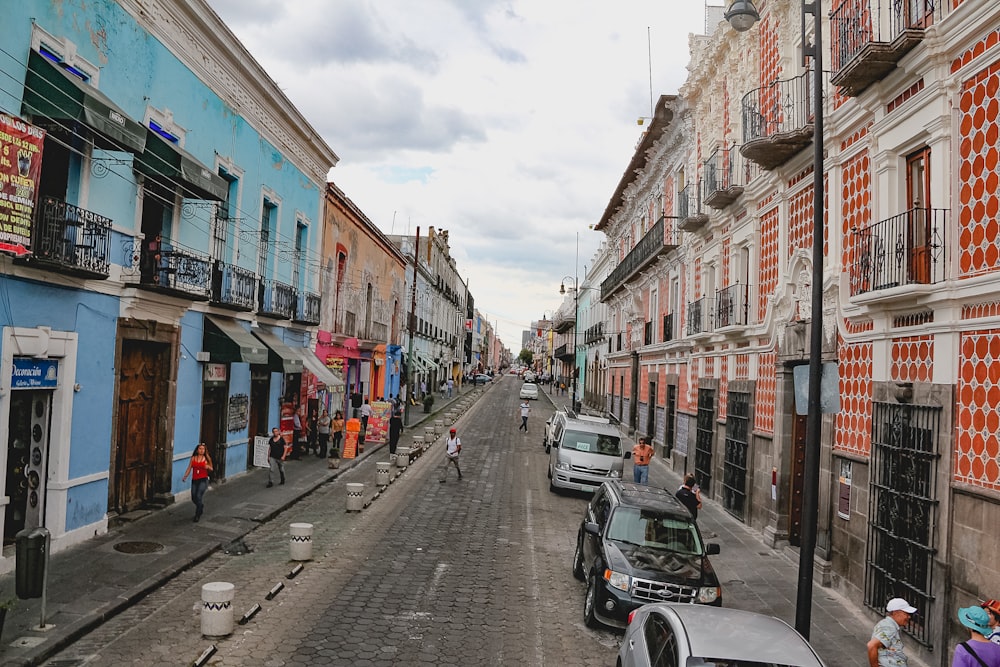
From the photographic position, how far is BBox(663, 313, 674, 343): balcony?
25.9 meters

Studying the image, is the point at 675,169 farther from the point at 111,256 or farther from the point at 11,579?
the point at 11,579

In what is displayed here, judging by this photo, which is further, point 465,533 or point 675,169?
point 675,169

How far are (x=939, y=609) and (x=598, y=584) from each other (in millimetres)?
3893

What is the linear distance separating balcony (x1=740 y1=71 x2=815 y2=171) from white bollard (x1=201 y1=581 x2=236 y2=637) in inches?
476

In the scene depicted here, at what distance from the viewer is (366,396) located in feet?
106

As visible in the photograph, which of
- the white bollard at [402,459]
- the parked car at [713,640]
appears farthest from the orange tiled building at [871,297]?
the white bollard at [402,459]

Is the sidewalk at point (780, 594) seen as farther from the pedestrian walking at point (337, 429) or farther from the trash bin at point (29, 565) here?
the pedestrian walking at point (337, 429)

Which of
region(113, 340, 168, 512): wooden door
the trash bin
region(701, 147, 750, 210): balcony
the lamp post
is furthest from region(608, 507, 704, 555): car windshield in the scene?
region(701, 147, 750, 210): balcony

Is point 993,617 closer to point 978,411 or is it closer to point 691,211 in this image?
point 978,411

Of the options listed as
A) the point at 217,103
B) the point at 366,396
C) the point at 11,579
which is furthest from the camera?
the point at 366,396

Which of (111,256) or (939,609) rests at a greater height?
(111,256)

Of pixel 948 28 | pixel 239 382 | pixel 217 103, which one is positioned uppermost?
pixel 217 103

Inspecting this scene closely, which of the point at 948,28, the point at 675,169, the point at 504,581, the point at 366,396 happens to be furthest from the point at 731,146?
the point at 366,396

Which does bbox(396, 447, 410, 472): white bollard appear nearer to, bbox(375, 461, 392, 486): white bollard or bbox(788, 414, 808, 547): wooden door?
bbox(375, 461, 392, 486): white bollard
